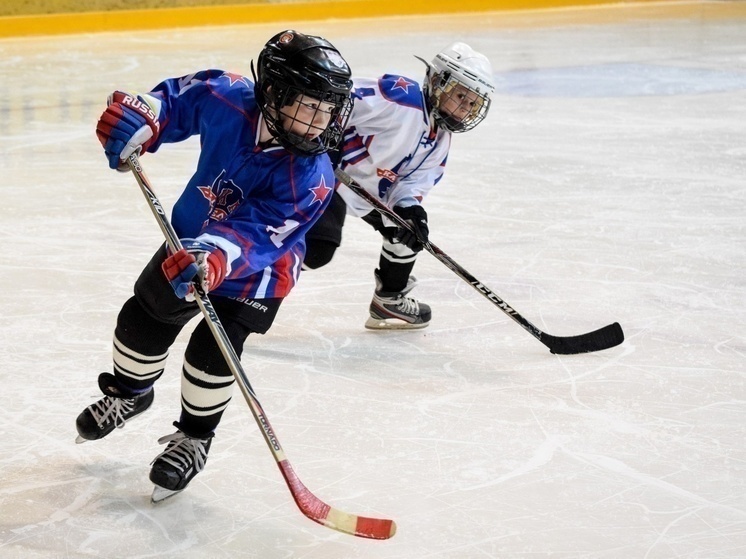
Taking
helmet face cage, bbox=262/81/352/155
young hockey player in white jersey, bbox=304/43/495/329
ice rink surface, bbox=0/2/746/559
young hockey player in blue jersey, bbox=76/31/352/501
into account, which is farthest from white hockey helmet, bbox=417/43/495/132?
helmet face cage, bbox=262/81/352/155

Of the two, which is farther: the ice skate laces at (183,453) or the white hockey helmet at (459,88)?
the white hockey helmet at (459,88)

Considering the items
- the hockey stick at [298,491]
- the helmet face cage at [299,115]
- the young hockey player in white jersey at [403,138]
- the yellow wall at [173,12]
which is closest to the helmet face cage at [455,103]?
the young hockey player in white jersey at [403,138]

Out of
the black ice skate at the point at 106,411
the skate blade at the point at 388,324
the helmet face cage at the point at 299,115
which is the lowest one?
the skate blade at the point at 388,324

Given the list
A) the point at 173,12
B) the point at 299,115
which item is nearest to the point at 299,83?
the point at 299,115

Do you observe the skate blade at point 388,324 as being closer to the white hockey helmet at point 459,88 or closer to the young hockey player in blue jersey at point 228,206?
the white hockey helmet at point 459,88

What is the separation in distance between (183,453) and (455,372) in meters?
0.81

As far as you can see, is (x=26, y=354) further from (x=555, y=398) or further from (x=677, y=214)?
(x=677, y=214)

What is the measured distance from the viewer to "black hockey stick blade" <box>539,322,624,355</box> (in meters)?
2.56

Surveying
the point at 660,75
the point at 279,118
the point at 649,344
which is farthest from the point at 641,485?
the point at 660,75

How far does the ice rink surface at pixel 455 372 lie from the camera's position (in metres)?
1.76

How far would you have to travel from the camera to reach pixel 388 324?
2.72 meters

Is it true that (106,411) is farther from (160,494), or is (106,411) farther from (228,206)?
(228,206)

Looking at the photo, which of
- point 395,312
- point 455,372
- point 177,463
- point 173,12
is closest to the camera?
point 177,463

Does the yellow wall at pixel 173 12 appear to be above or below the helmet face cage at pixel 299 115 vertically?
below
